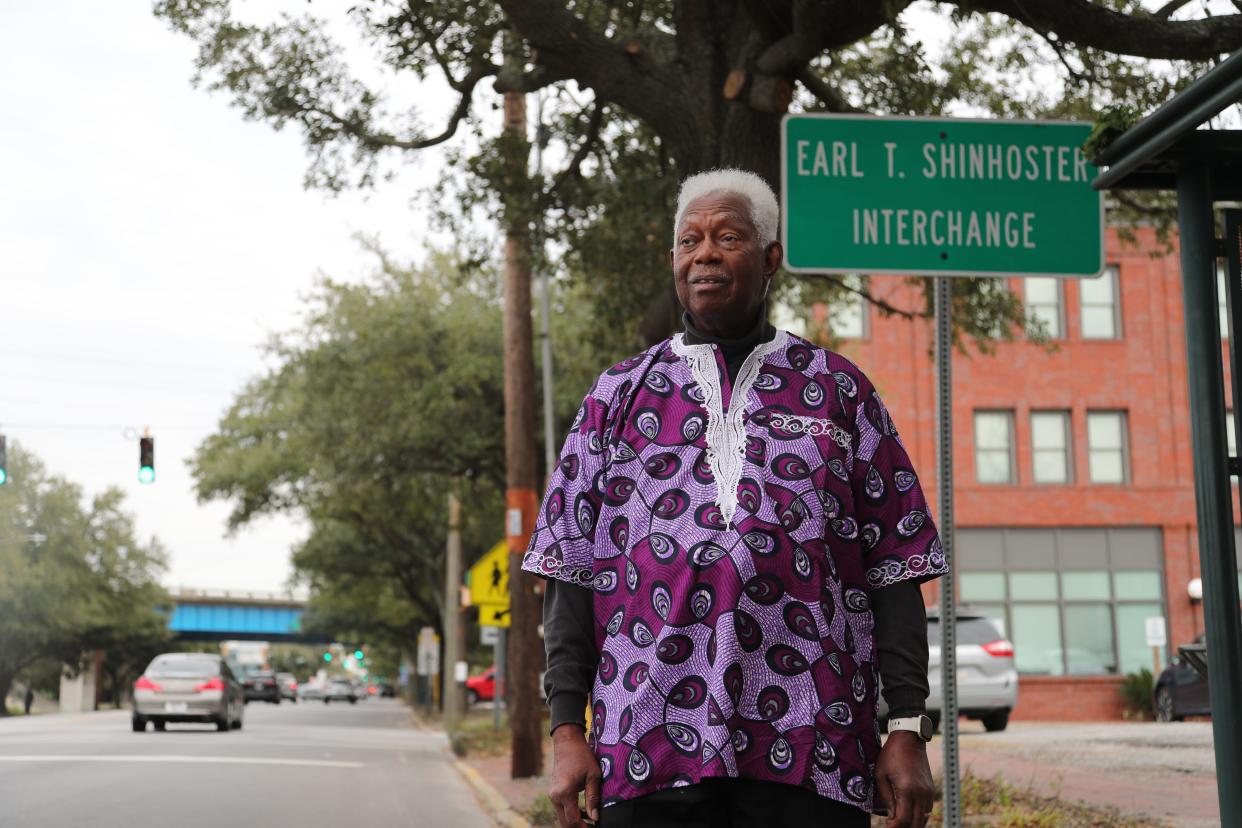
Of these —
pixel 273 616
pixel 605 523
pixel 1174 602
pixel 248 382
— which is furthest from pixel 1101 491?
pixel 273 616

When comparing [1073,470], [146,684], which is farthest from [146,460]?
[1073,470]

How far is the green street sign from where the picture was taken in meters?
5.58

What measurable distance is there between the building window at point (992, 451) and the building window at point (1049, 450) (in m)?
0.54

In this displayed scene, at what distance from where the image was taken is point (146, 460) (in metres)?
29.0

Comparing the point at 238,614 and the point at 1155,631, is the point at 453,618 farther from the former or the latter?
the point at 238,614

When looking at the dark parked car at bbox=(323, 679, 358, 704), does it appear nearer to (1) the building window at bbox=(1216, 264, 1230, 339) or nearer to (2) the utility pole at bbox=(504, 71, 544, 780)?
(1) the building window at bbox=(1216, 264, 1230, 339)

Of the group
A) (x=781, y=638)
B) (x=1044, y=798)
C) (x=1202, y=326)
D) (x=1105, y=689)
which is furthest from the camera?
(x=1105, y=689)

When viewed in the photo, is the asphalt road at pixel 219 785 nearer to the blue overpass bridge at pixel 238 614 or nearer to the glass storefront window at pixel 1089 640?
the glass storefront window at pixel 1089 640

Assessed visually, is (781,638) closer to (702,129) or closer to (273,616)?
(702,129)

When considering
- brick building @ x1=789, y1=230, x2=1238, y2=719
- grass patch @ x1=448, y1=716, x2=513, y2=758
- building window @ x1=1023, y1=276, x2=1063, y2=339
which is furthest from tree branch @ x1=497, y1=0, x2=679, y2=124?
building window @ x1=1023, y1=276, x2=1063, y2=339

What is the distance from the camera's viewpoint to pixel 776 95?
9312mm

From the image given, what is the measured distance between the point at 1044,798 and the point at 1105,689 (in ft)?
86.2

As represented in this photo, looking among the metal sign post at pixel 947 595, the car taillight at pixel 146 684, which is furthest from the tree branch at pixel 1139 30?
the car taillight at pixel 146 684

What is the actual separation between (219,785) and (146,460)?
52.5 feet
